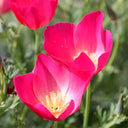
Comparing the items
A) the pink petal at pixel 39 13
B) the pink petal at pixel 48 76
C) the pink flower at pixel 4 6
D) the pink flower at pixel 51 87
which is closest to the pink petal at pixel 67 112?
the pink flower at pixel 51 87

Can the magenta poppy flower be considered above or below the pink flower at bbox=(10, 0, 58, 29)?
below

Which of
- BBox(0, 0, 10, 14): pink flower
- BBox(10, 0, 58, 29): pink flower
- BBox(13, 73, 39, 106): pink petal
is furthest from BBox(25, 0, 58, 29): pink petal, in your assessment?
BBox(0, 0, 10, 14): pink flower

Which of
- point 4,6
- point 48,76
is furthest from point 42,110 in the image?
point 4,6

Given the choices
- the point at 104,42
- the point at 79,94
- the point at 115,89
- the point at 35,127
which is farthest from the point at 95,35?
the point at 115,89

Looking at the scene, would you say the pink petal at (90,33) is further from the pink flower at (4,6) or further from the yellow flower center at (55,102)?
the pink flower at (4,6)

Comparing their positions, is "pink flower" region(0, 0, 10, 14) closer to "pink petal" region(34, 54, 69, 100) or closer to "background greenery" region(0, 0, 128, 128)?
"background greenery" region(0, 0, 128, 128)

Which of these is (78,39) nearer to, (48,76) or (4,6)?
(48,76)
